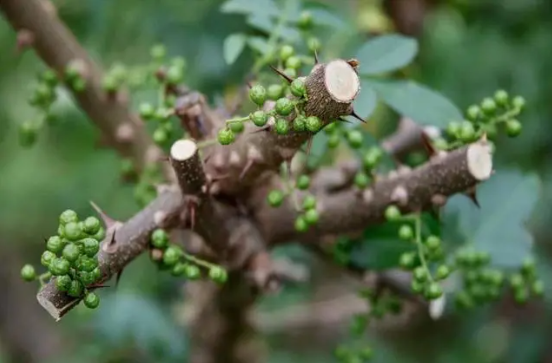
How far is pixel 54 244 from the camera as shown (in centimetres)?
70

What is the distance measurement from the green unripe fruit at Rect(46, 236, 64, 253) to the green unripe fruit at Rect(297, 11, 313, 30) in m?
0.48

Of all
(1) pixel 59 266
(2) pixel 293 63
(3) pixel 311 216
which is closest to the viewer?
(1) pixel 59 266

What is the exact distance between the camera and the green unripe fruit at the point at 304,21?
1028 mm

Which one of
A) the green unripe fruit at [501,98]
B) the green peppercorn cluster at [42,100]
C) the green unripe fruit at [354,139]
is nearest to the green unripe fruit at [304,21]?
the green unripe fruit at [354,139]

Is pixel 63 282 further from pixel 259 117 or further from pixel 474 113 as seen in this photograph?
→ pixel 474 113

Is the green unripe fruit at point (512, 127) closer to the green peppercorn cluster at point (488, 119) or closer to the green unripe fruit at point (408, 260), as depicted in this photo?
the green peppercorn cluster at point (488, 119)

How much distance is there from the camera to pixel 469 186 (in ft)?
2.96

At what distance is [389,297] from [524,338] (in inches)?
31.0

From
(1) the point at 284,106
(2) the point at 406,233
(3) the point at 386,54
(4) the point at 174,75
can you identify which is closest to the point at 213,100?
(4) the point at 174,75

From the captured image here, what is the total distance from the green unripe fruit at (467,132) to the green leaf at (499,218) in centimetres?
28

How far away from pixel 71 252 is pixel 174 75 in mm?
376

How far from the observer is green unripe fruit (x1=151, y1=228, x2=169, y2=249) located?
849 millimetres

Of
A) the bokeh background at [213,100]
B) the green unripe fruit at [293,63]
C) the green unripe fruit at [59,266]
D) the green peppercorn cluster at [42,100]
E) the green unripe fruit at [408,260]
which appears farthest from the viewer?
the bokeh background at [213,100]

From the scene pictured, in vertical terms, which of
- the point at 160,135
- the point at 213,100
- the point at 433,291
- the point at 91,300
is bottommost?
the point at 433,291
